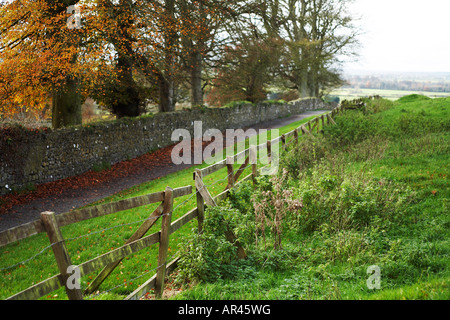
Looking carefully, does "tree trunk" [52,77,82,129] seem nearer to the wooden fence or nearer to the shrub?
the wooden fence

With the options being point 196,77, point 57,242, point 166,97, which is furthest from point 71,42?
point 57,242

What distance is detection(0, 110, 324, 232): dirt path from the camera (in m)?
10.7

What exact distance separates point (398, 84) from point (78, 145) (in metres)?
54.0

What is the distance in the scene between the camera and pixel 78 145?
48.4 ft

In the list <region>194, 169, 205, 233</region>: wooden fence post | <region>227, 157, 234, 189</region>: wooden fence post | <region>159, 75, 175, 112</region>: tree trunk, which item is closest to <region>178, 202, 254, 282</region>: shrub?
<region>194, 169, 205, 233</region>: wooden fence post

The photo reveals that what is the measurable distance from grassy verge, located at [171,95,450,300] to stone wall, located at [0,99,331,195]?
8.73 metres

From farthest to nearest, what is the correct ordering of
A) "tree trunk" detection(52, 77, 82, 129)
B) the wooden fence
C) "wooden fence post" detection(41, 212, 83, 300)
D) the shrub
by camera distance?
"tree trunk" detection(52, 77, 82, 129), the shrub, "wooden fence post" detection(41, 212, 83, 300), the wooden fence

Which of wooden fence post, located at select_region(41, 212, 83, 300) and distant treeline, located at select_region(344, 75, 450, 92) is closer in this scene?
wooden fence post, located at select_region(41, 212, 83, 300)

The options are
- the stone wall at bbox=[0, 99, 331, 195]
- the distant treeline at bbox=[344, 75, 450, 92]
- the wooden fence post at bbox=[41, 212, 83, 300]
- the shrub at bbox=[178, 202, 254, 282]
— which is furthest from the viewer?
the distant treeline at bbox=[344, 75, 450, 92]

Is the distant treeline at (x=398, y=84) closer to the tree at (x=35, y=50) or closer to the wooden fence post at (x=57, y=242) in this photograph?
the tree at (x=35, y=50)

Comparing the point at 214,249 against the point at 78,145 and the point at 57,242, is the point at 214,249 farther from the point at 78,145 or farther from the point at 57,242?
the point at 78,145
